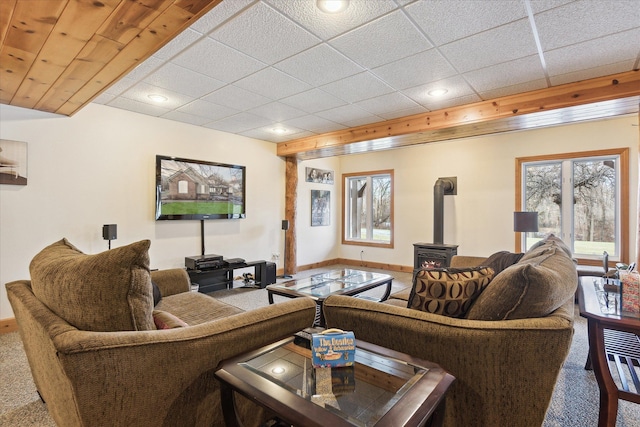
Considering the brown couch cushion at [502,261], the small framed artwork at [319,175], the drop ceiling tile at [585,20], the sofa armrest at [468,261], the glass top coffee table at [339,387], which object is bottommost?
the glass top coffee table at [339,387]

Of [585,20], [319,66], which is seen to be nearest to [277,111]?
[319,66]

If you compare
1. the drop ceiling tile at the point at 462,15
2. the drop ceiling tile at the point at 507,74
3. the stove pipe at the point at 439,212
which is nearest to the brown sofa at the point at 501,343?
the drop ceiling tile at the point at 462,15

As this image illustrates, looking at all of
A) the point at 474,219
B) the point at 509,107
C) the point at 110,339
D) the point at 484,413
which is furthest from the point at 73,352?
the point at 474,219

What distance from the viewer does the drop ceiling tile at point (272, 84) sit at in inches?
114

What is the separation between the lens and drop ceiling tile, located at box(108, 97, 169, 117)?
360cm

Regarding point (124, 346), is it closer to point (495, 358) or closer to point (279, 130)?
point (495, 358)

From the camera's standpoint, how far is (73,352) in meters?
0.93

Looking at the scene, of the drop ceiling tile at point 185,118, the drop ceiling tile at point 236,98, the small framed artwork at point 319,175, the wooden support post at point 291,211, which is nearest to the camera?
the drop ceiling tile at point 236,98

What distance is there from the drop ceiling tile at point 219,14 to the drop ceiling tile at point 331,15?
20cm

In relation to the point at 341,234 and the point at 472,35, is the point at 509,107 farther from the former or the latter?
the point at 341,234

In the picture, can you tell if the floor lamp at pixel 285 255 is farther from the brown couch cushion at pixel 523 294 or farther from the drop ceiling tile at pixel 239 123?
the brown couch cushion at pixel 523 294

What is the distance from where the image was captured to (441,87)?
3.18m

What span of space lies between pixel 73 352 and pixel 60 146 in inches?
137

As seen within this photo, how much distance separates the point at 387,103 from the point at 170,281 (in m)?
2.98
